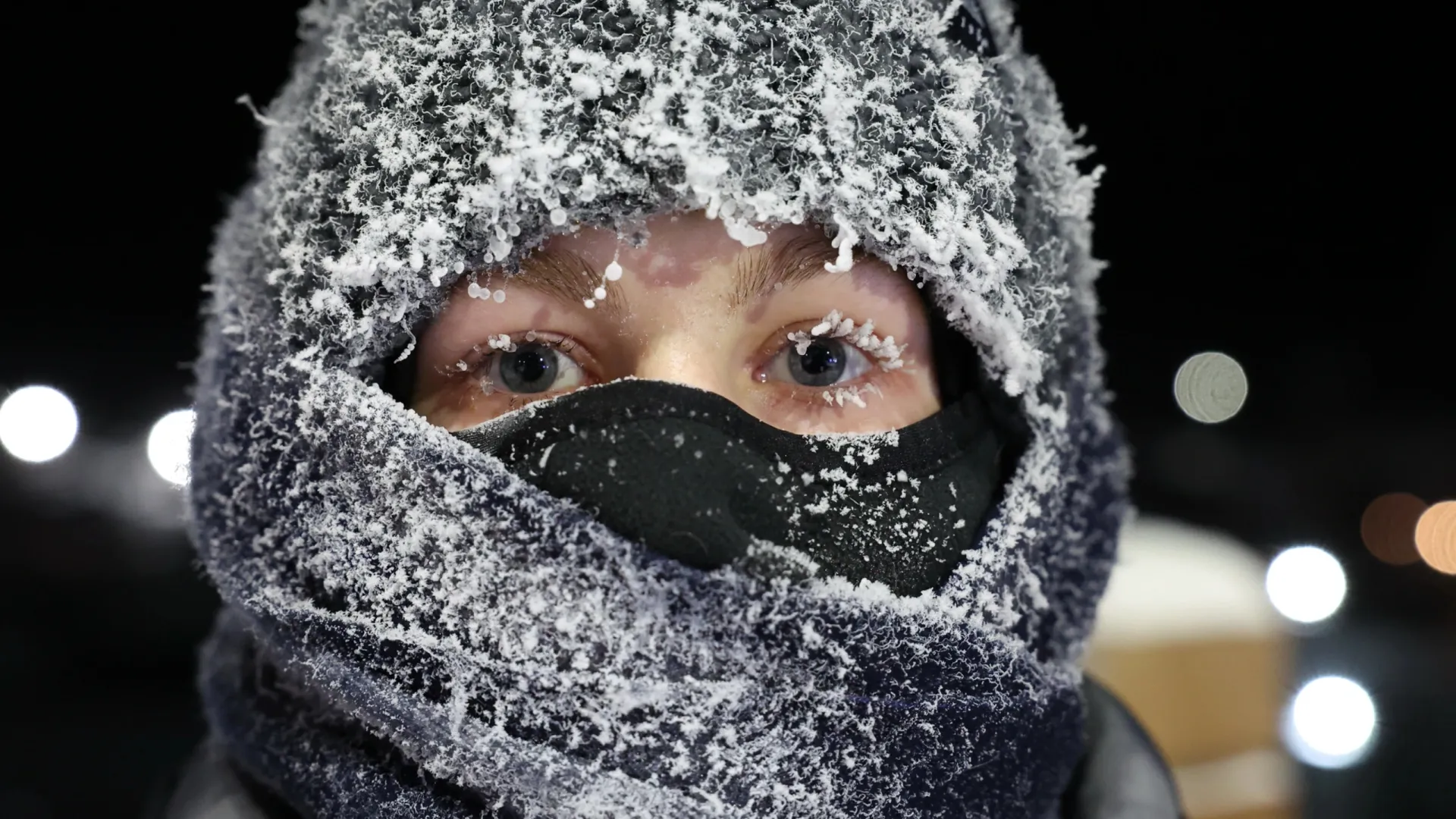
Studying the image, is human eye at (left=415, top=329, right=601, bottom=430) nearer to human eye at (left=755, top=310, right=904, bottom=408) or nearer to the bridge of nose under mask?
the bridge of nose under mask

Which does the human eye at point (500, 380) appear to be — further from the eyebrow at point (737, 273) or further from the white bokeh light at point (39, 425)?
the white bokeh light at point (39, 425)

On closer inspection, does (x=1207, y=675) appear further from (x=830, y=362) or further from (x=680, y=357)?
(x=680, y=357)

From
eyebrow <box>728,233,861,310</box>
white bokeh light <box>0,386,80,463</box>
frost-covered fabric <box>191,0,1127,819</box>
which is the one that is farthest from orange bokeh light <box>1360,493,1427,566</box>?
white bokeh light <box>0,386,80,463</box>

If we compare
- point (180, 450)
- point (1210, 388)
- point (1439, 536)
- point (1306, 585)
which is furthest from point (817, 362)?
point (1439, 536)

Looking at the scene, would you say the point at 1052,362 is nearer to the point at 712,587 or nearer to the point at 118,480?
the point at 712,587

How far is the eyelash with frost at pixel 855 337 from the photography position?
0.87 meters

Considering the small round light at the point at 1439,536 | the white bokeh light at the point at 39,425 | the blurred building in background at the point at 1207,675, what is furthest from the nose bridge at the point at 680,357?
the small round light at the point at 1439,536

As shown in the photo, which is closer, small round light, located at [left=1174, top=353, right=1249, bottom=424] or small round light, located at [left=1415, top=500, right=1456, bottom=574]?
small round light, located at [left=1174, top=353, right=1249, bottom=424]

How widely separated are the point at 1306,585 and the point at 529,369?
14.5ft

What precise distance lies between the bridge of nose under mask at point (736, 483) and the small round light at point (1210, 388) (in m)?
6.10

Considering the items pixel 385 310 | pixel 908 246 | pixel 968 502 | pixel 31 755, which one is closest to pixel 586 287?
pixel 385 310

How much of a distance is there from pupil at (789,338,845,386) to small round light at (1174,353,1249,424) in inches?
240

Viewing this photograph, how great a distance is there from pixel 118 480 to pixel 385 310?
498 centimetres

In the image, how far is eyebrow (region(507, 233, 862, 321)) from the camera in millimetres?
812
